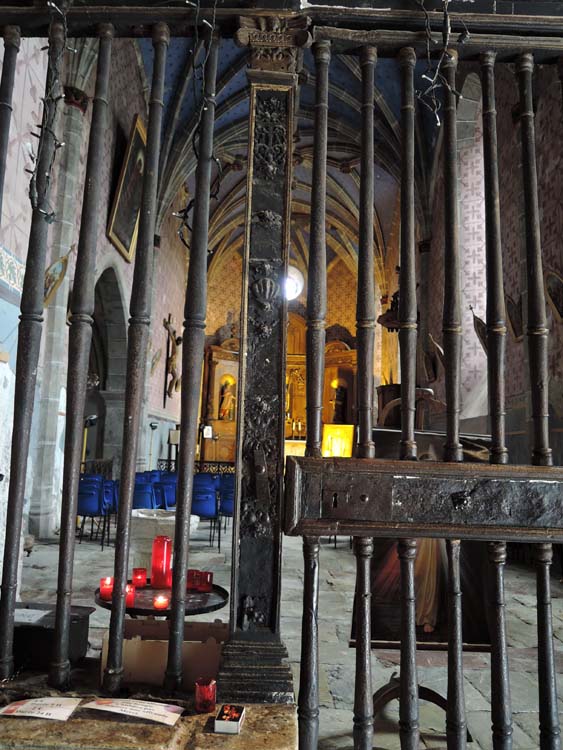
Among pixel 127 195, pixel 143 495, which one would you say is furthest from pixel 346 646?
pixel 127 195

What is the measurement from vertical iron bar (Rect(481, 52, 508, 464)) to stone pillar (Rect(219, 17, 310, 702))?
0.64 m

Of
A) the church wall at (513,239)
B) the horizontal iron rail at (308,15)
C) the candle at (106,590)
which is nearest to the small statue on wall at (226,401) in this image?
the church wall at (513,239)

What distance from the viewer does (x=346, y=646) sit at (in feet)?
13.6

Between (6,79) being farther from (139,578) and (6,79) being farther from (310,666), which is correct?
(139,578)

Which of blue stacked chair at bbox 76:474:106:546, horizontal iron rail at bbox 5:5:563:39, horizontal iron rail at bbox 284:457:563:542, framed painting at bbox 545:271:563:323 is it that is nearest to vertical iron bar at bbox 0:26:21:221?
horizontal iron rail at bbox 5:5:563:39

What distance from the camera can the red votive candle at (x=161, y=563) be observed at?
3377 millimetres

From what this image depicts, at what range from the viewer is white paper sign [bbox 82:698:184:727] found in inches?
60.5

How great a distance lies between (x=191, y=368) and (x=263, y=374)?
0.73 feet

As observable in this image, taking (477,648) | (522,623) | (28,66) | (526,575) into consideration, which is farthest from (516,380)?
(28,66)

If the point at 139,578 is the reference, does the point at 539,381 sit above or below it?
above

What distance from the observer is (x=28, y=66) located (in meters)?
4.55

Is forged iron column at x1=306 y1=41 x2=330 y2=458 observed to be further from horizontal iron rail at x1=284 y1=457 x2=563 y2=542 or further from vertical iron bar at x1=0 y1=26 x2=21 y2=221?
vertical iron bar at x1=0 y1=26 x2=21 y2=221

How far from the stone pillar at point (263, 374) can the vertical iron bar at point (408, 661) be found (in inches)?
13.1

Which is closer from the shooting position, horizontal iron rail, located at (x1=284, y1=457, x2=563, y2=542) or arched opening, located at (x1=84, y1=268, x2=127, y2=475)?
horizontal iron rail, located at (x1=284, y1=457, x2=563, y2=542)
